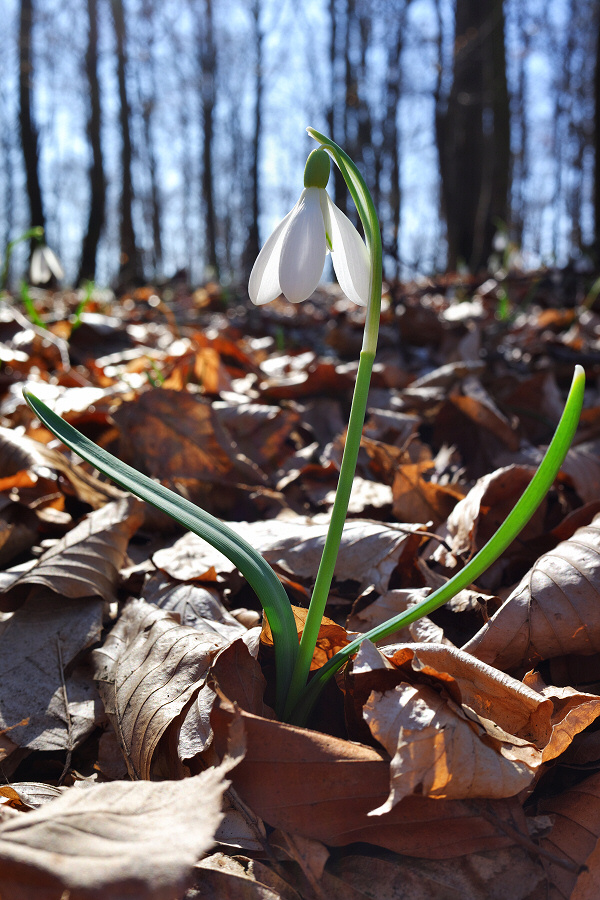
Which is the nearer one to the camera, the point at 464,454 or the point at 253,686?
the point at 253,686

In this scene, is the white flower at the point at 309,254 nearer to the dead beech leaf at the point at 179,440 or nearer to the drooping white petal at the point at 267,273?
the drooping white petal at the point at 267,273

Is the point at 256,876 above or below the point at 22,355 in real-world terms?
below

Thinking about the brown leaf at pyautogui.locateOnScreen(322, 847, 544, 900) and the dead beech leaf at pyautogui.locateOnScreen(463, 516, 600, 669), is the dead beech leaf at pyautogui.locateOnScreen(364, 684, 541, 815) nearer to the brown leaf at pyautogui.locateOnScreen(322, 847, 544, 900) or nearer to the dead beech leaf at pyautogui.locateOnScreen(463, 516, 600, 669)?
the brown leaf at pyautogui.locateOnScreen(322, 847, 544, 900)

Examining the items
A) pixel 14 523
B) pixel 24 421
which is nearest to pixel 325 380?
pixel 24 421

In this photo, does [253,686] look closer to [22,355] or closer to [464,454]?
[464,454]

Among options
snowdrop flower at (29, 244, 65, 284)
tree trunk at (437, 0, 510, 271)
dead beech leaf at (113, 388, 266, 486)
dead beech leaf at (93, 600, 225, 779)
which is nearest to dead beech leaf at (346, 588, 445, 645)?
dead beech leaf at (93, 600, 225, 779)

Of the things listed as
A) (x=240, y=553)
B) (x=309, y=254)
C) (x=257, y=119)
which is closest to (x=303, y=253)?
(x=309, y=254)
